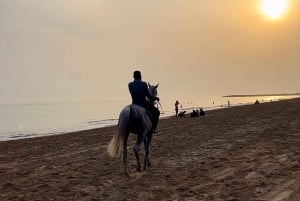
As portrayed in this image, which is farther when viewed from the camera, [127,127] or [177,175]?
[127,127]

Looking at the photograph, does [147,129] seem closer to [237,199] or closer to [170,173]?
[170,173]

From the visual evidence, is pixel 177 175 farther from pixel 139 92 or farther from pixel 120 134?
pixel 139 92

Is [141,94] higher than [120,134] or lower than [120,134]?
higher

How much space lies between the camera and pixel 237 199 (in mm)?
7996

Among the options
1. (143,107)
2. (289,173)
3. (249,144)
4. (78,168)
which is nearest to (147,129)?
(143,107)

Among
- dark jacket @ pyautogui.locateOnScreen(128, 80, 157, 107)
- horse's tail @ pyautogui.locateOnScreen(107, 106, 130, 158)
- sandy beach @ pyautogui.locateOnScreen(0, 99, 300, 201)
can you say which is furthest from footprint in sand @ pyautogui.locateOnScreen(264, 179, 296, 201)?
dark jacket @ pyautogui.locateOnScreen(128, 80, 157, 107)

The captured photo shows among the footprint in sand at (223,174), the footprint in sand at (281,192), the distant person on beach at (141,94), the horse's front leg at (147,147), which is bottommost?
the footprint in sand at (223,174)

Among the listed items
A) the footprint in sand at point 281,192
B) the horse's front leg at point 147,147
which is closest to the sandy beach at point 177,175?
the footprint in sand at point 281,192

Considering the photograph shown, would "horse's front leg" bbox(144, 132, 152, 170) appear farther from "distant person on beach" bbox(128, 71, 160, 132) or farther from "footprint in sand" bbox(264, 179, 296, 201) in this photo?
"footprint in sand" bbox(264, 179, 296, 201)

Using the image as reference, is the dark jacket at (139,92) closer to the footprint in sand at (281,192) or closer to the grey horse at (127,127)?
the grey horse at (127,127)

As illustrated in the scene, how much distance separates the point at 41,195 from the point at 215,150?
7365mm

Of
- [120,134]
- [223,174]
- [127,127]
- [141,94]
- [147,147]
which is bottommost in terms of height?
[223,174]

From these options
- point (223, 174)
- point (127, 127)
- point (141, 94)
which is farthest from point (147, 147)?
point (223, 174)

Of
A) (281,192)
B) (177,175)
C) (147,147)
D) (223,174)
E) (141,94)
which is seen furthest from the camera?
(147,147)
